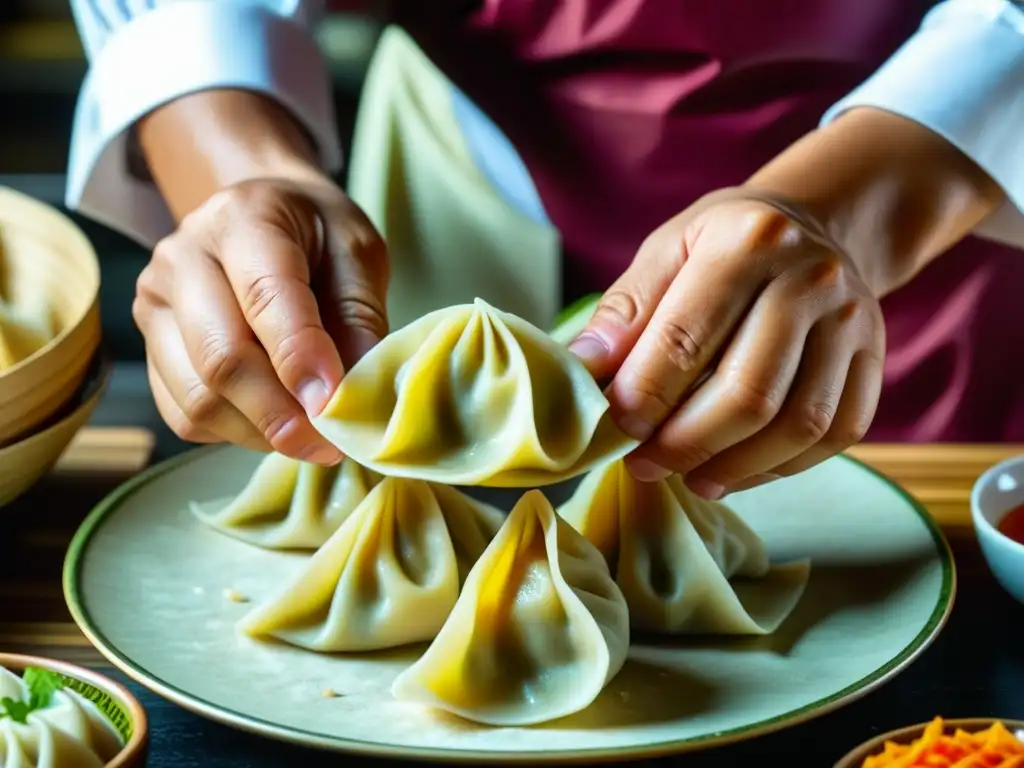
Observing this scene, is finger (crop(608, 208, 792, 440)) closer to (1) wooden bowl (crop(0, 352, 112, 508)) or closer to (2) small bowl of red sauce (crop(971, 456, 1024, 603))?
(2) small bowl of red sauce (crop(971, 456, 1024, 603))

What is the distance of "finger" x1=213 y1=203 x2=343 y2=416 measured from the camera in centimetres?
123

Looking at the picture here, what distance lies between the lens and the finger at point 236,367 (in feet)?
4.19

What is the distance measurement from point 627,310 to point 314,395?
314mm

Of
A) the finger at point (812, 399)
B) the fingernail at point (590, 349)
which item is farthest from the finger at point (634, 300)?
the finger at point (812, 399)

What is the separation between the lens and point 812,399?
49.9 inches

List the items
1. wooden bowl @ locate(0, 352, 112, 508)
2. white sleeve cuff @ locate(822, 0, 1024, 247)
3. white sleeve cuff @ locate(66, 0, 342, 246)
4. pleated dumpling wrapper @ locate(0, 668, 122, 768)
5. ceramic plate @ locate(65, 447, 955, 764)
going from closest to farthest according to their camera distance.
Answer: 1. pleated dumpling wrapper @ locate(0, 668, 122, 768)
2. ceramic plate @ locate(65, 447, 955, 764)
3. wooden bowl @ locate(0, 352, 112, 508)
4. white sleeve cuff @ locate(822, 0, 1024, 247)
5. white sleeve cuff @ locate(66, 0, 342, 246)

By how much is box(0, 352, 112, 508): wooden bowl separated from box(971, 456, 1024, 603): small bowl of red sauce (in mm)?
1015

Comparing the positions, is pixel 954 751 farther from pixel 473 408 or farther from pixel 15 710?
pixel 15 710

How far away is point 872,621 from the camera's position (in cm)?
134

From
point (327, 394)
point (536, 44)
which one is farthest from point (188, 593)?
point (536, 44)

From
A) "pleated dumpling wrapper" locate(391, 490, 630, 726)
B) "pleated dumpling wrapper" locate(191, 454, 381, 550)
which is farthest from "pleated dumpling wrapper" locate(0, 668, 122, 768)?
"pleated dumpling wrapper" locate(191, 454, 381, 550)

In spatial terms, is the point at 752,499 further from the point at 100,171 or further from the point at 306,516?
the point at 100,171

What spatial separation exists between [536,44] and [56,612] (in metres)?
1.08

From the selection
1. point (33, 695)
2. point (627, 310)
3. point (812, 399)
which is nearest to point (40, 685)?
point (33, 695)
